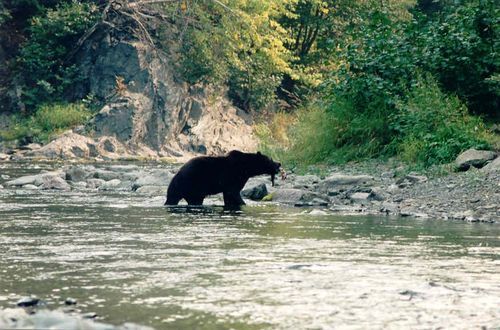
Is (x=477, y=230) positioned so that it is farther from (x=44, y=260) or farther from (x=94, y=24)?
(x=94, y=24)

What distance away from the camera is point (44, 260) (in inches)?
310

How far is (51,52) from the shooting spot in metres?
35.9

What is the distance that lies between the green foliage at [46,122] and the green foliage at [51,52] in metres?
1.29

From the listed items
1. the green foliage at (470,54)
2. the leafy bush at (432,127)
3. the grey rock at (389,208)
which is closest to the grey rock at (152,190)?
the leafy bush at (432,127)

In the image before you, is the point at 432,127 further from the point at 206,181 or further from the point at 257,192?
the point at 206,181

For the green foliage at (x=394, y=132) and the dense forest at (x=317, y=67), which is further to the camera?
the dense forest at (x=317, y=67)

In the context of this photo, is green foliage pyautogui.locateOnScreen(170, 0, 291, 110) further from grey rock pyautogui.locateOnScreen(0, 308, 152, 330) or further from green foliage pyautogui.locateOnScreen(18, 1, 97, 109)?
grey rock pyautogui.locateOnScreen(0, 308, 152, 330)

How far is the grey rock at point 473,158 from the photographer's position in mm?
14906

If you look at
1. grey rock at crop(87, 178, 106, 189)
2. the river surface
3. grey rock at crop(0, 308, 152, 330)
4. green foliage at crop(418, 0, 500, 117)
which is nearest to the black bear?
the river surface

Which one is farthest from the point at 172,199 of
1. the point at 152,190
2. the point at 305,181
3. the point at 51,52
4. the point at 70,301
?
the point at 51,52

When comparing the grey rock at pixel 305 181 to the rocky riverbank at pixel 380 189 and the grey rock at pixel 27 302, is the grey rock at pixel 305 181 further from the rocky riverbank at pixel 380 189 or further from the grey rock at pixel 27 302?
the grey rock at pixel 27 302

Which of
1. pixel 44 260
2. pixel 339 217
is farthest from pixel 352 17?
pixel 44 260

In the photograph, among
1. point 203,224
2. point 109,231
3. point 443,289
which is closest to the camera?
point 443,289

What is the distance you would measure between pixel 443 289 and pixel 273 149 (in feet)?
48.2
